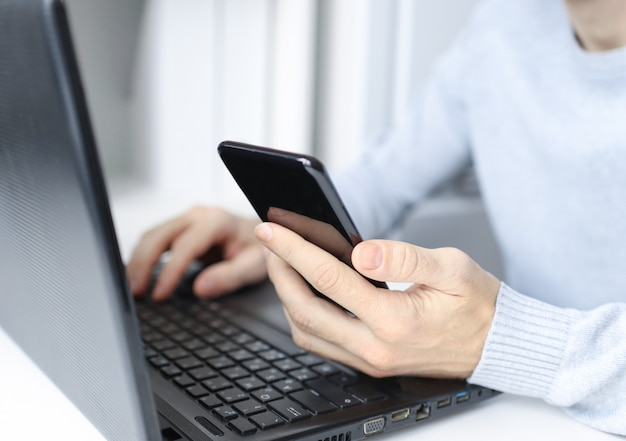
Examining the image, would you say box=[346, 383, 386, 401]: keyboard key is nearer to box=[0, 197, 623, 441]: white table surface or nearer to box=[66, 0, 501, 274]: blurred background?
box=[0, 197, 623, 441]: white table surface

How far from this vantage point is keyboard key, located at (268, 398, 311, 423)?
44 cm

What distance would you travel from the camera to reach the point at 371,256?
1.45 feet

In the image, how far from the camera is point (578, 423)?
0.51 metres

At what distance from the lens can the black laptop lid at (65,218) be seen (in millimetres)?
314

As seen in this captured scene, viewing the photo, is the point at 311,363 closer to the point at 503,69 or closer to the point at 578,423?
the point at 578,423

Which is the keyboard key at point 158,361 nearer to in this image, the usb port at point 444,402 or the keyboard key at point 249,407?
the keyboard key at point 249,407

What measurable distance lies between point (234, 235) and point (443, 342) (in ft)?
1.18

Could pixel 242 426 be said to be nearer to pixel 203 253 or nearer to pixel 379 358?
pixel 379 358

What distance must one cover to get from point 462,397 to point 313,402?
115 millimetres

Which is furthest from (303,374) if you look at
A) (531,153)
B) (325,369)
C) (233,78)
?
(233,78)

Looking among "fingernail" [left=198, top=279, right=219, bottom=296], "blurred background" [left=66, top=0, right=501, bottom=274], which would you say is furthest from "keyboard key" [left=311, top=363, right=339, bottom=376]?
"blurred background" [left=66, top=0, right=501, bottom=274]

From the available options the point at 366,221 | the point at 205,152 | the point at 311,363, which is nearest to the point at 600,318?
the point at 311,363

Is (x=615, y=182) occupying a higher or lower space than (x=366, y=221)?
higher

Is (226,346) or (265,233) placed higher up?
(265,233)
